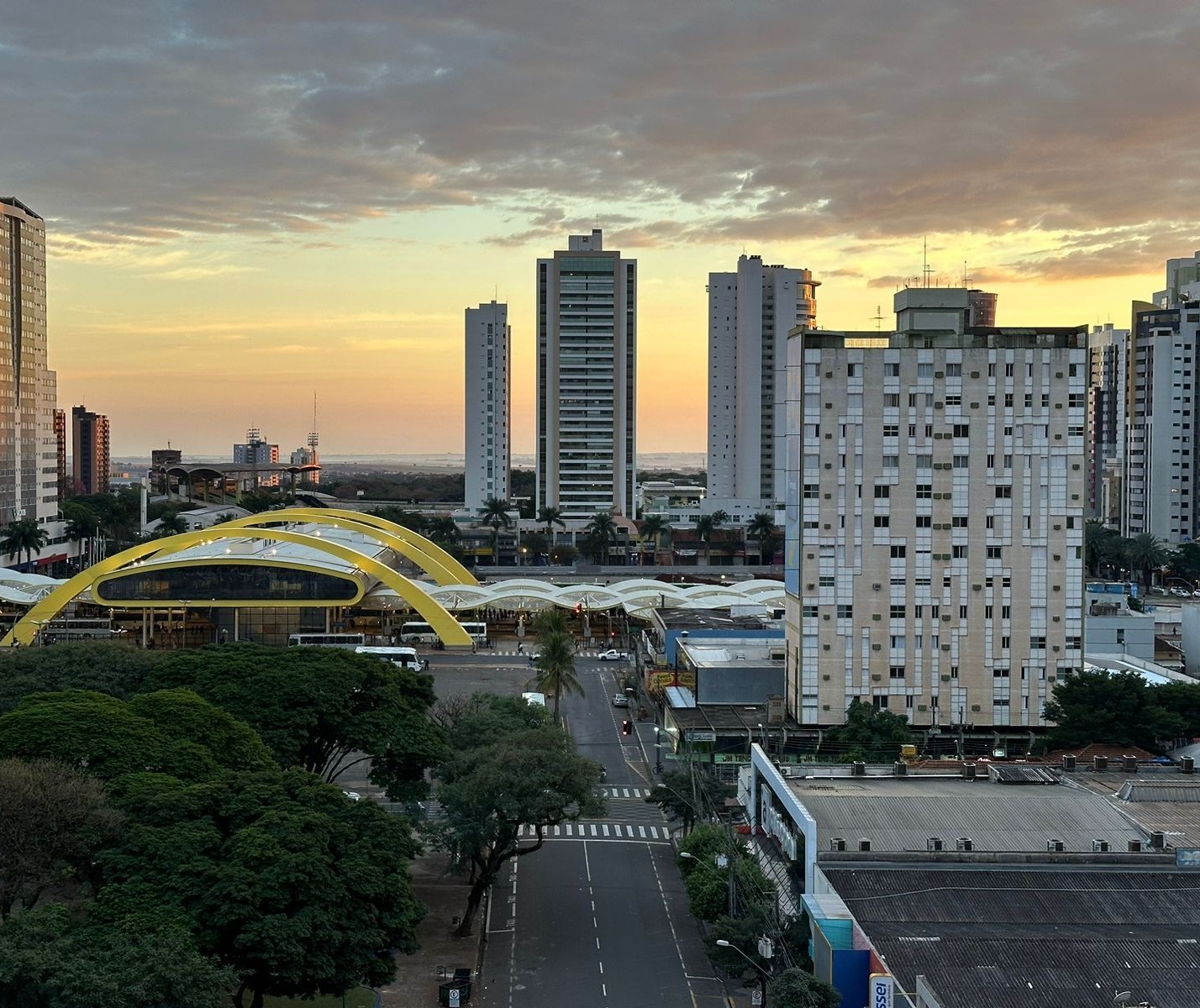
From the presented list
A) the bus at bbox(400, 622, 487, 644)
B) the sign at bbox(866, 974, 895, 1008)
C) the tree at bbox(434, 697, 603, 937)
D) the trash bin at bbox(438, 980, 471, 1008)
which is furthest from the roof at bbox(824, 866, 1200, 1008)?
the bus at bbox(400, 622, 487, 644)

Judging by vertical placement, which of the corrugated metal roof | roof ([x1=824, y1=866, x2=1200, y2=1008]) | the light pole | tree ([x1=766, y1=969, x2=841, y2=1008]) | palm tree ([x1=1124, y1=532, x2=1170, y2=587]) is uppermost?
palm tree ([x1=1124, y1=532, x2=1170, y2=587])

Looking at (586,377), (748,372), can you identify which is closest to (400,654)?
(586,377)

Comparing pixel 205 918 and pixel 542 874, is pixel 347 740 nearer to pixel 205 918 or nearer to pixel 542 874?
pixel 542 874

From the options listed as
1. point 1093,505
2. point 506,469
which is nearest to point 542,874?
point 506,469

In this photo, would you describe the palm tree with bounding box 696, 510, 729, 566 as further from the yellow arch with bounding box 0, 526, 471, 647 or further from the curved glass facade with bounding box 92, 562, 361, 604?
the curved glass facade with bounding box 92, 562, 361, 604

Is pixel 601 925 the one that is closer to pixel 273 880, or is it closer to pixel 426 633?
pixel 273 880

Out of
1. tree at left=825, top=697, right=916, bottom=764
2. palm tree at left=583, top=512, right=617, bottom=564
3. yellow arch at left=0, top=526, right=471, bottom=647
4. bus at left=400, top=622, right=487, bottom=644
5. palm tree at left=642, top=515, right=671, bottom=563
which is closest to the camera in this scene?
tree at left=825, top=697, right=916, bottom=764
